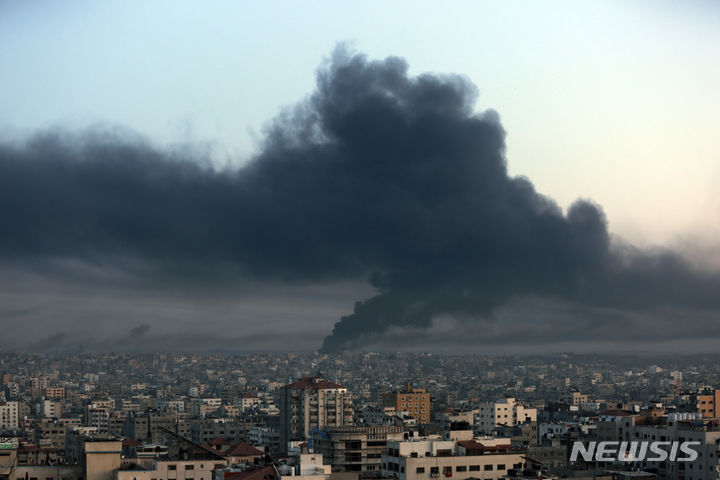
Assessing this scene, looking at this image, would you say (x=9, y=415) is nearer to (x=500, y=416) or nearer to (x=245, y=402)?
(x=245, y=402)

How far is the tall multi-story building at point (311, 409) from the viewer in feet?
334

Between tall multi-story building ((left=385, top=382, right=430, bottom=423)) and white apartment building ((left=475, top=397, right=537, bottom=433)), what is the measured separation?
47.1 feet

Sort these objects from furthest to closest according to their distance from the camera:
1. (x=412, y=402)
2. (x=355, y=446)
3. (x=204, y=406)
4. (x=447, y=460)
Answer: (x=204, y=406) → (x=412, y=402) → (x=355, y=446) → (x=447, y=460)

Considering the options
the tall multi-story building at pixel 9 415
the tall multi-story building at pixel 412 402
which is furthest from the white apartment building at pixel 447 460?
the tall multi-story building at pixel 9 415

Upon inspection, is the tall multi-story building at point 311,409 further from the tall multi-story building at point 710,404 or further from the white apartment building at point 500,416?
the tall multi-story building at point 710,404

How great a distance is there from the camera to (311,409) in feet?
337

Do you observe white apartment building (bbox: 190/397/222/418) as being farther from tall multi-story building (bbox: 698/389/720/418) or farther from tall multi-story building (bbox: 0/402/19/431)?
tall multi-story building (bbox: 698/389/720/418)

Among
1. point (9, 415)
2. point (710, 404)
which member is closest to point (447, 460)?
point (710, 404)

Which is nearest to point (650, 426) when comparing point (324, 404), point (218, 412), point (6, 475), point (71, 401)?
point (6, 475)

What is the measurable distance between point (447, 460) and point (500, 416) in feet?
209

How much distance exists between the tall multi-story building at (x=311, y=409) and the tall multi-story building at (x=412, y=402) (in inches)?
875

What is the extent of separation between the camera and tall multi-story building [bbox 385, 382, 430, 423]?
128 meters

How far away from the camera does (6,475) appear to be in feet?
166

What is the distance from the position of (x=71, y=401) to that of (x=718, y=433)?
516 feet
